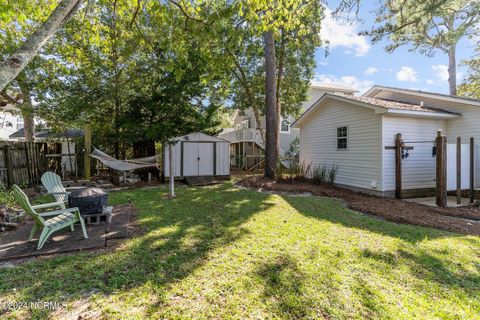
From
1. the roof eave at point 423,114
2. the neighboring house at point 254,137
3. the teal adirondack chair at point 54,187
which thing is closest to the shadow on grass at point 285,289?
the teal adirondack chair at point 54,187

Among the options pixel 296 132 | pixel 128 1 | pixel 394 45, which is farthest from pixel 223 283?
pixel 296 132

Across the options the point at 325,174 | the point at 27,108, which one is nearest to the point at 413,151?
the point at 325,174

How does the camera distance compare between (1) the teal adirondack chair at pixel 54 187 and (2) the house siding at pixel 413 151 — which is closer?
(1) the teal adirondack chair at pixel 54 187

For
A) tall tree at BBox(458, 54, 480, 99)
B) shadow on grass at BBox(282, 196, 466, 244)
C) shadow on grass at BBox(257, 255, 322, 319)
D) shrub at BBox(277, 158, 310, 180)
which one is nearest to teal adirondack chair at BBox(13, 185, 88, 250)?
shadow on grass at BBox(257, 255, 322, 319)

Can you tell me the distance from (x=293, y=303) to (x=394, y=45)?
15437mm

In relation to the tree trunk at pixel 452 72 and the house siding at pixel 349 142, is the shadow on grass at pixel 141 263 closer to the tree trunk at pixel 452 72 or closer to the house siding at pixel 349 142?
the house siding at pixel 349 142

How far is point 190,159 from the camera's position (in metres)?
10.7

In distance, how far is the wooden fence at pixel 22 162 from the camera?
24.7ft

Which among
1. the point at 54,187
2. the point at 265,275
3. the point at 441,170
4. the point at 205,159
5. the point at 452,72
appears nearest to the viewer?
the point at 265,275

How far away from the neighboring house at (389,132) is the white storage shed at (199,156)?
4821 mm

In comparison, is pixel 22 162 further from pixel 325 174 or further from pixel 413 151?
pixel 413 151

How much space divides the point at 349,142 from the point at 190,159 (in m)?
6.49

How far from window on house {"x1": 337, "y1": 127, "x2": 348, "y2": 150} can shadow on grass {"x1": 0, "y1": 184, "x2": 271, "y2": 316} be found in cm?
603

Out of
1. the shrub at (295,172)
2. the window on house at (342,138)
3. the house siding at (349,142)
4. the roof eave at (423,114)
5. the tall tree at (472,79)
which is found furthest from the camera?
the tall tree at (472,79)
